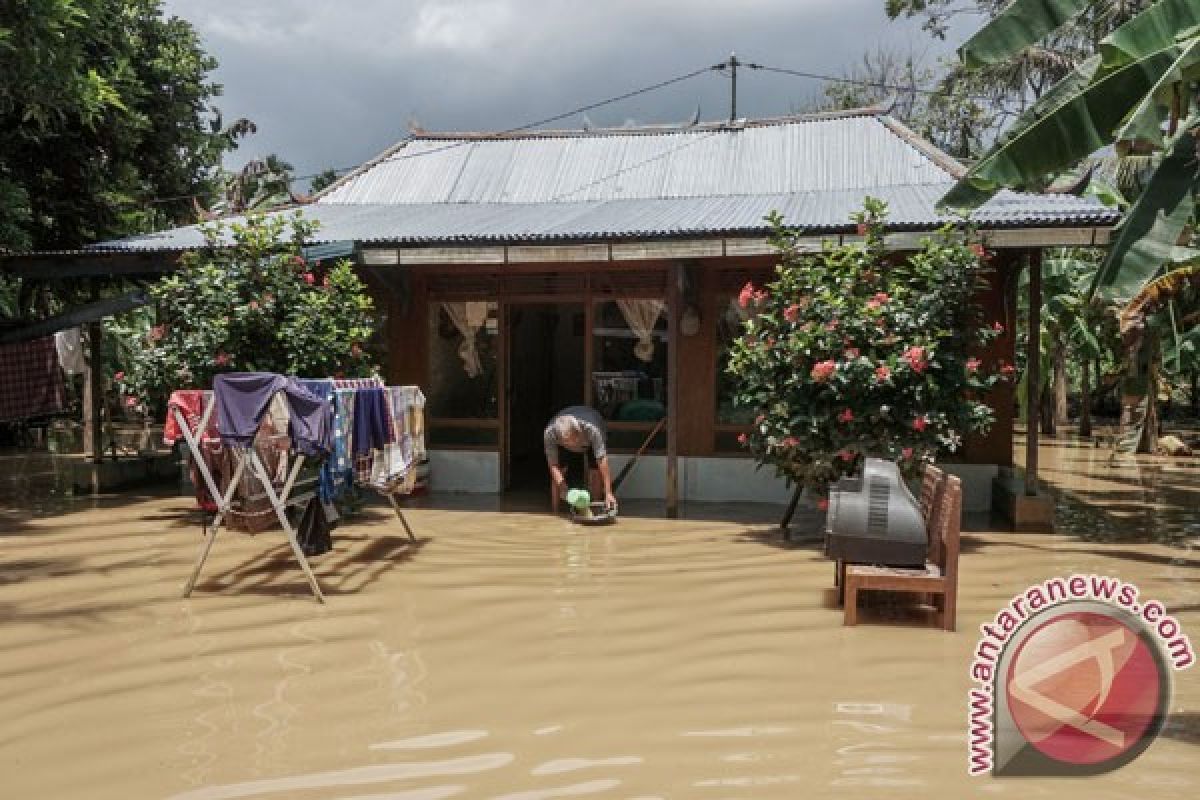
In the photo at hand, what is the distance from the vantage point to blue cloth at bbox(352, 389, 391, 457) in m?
7.30

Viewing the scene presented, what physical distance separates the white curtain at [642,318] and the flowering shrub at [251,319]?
3131 mm

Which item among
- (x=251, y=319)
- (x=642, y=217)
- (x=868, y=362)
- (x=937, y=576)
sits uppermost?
(x=642, y=217)

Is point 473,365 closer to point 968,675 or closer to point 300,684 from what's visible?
point 300,684

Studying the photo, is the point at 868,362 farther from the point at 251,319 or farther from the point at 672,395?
the point at 251,319

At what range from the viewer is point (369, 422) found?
24.3 feet

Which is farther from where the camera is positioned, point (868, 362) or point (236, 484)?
point (868, 362)

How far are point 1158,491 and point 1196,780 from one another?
1023 cm

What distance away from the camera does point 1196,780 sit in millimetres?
3570

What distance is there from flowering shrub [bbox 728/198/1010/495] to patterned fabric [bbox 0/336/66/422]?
1109 cm

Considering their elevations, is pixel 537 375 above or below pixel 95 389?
above

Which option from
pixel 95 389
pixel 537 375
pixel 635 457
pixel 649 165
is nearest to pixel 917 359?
pixel 635 457

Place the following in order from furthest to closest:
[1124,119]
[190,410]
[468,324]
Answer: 1. [468,324]
2. [190,410]
3. [1124,119]

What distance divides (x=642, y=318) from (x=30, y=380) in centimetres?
951

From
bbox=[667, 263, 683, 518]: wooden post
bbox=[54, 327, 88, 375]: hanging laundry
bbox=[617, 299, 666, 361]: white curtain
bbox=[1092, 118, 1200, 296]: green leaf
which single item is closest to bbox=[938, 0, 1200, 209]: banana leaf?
bbox=[1092, 118, 1200, 296]: green leaf
